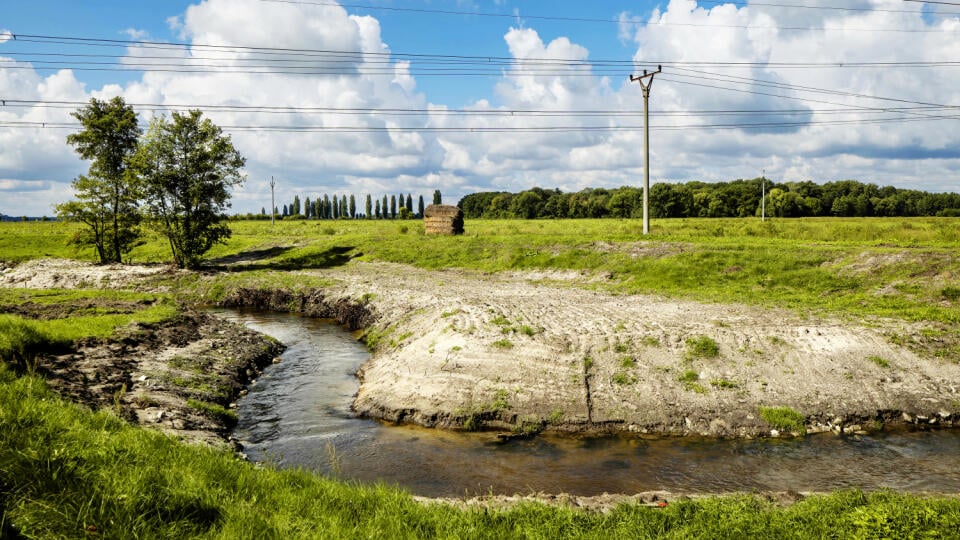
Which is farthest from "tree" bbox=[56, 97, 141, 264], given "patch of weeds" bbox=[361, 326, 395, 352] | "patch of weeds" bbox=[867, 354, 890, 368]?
"patch of weeds" bbox=[867, 354, 890, 368]

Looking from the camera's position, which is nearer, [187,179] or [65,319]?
[65,319]

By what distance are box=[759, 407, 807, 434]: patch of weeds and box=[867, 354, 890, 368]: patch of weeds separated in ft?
13.0

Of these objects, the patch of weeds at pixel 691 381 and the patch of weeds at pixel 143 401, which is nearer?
the patch of weeds at pixel 143 401

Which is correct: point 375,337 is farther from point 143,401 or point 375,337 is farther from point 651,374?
Result: point 651,374

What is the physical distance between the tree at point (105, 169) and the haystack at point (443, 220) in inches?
999

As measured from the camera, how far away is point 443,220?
5444 cm

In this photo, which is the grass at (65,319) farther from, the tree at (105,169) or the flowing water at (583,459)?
the tree at (105,169)

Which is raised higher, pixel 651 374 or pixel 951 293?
pixel 951 293

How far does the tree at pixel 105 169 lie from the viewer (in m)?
43.0

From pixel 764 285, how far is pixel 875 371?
10809mm

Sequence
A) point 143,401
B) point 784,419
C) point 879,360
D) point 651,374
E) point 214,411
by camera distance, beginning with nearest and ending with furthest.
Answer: point 143,401
point 784,419
point 214,411
point 651,374
point 879,360

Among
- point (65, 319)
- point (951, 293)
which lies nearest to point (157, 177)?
point (65, 319)

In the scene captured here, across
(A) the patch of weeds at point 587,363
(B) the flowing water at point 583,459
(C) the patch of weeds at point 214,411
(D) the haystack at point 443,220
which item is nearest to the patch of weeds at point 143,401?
(C) the patch of weeds at point 214,411

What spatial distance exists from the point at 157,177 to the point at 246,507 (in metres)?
41.2
